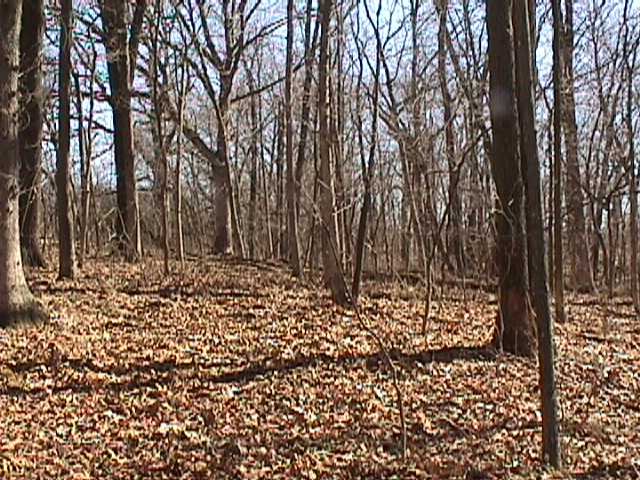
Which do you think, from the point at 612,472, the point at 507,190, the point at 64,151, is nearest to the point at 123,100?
the point at 64,151

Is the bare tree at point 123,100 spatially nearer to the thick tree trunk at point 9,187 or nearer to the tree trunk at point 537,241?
the thick tree trunk at point 9,187

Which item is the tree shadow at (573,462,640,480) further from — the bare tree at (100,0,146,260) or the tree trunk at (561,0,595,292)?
the tree trunk at (561,0,595,292)

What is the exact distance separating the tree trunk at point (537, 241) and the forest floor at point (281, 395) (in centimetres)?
45

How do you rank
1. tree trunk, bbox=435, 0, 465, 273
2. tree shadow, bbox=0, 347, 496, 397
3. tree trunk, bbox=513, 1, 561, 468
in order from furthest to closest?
tree trunk, bbox=435, 0, 465, 273 → tree shadow, bbox=0, 347, 496, 397 → tree trunk, bbox=513, 1, 561, 468

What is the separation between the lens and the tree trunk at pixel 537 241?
4.74 m

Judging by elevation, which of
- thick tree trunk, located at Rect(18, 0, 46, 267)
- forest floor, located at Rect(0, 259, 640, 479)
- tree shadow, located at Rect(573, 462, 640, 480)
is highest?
thick tree trunk, located at Rect(18, 0, 46, 267)

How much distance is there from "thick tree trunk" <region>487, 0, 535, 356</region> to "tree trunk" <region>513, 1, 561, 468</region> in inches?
106

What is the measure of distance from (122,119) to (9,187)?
8374 mm

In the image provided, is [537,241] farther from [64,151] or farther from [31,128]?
[31,128]

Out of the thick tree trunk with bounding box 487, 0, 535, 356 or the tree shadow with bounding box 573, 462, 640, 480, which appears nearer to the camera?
the tree shadow with bounding box 573, 462, 640, 480

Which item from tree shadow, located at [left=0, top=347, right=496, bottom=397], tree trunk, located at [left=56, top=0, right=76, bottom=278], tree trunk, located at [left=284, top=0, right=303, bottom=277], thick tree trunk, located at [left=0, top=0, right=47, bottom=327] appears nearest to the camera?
tree shadow, located at [left=0, top=347, right=496, bottom=397]

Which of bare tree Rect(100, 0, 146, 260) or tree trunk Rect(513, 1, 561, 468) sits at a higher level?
bare tree Rect(100, 0, 146, 260)

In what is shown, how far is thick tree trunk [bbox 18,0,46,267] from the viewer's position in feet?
36.2

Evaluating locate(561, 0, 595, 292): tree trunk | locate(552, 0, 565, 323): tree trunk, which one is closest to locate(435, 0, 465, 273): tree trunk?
locate(561, 0, 595, 292): tree trunk
